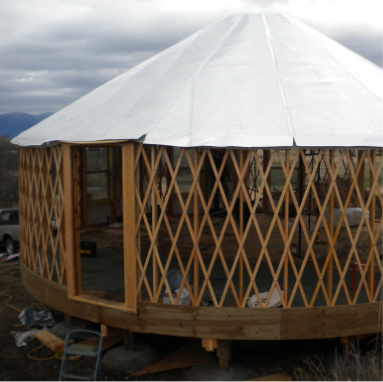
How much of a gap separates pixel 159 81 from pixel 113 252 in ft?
9.48

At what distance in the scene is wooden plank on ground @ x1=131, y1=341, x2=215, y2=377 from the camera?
4.41 metres

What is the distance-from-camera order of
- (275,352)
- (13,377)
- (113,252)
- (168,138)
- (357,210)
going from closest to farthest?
(168,138)
(13,377)
(275,352)
(113,252)
(357,210)

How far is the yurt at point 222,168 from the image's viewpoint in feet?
13.2

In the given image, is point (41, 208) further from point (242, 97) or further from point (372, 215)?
point (372, 215)

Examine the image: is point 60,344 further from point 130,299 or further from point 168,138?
point 168,138

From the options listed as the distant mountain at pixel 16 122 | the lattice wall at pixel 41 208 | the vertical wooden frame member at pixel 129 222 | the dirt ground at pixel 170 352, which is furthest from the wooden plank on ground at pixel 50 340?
the distant mountain at pixel 16 122

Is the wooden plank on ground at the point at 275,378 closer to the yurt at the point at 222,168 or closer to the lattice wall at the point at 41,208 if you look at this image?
the yurt at the point at 222,168

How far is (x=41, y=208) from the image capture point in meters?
5.23

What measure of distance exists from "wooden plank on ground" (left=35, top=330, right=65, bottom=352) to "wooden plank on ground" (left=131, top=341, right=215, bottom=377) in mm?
996

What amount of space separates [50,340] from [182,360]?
1558mm

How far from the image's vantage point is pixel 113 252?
6.86m

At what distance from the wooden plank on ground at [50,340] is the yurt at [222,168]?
38 centimetres

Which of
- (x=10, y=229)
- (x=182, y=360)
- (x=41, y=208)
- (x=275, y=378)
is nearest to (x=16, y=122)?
(x=10, y=229)

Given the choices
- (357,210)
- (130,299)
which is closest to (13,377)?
(130,299)
